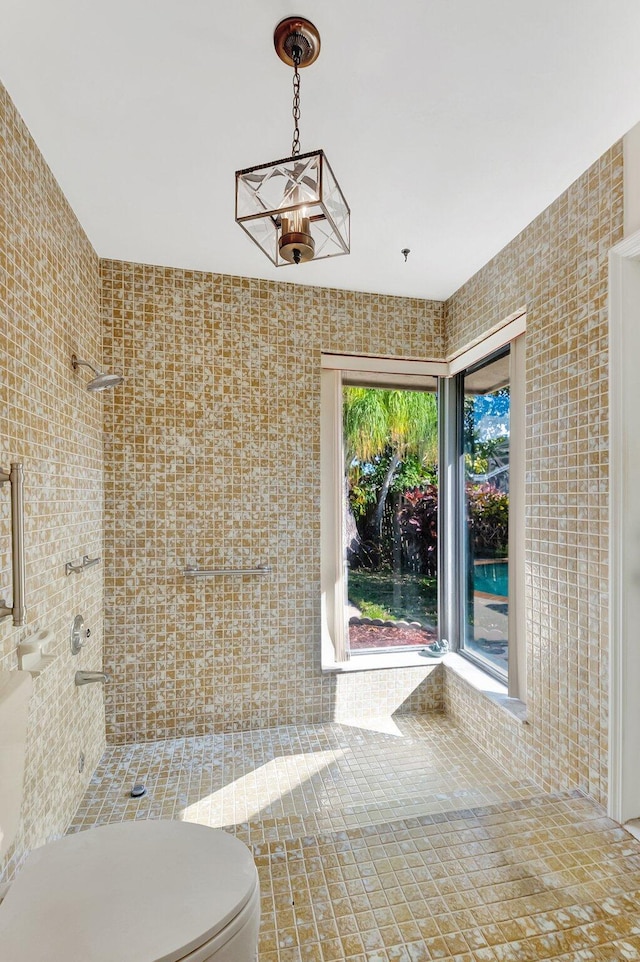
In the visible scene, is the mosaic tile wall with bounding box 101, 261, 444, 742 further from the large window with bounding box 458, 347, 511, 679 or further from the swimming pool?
the swimming pool

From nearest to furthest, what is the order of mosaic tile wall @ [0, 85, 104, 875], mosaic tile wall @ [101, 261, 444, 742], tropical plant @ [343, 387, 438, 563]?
mosaic tile wall @ [0, 85, 104, 875]
mosaic tile wall @ [101, 261, 444, 742]
tropical plant @ [343, 387, 438, 563]

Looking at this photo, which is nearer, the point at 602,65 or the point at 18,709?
the point at 18,709

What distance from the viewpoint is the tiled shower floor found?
1225 millimetres

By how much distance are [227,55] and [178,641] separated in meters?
2.48

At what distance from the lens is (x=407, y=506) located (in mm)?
3162

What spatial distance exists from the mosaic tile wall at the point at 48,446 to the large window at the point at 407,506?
1310 millimetres

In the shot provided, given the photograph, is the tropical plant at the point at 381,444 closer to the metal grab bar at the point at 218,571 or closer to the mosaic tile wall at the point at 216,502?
the mosaic tile wall at the point at 216,502

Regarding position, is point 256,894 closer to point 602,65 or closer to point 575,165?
point 602,65

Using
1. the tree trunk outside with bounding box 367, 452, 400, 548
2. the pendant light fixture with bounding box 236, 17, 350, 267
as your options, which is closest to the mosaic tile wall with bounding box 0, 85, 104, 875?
the pendant light fixture with bounding box 236, 17, 350, 267

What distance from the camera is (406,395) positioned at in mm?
3168

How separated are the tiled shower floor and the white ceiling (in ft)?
7.53

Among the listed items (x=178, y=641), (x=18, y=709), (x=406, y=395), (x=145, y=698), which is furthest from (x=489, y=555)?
(x=18, y=709)

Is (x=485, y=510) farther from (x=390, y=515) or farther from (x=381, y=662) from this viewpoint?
(x=381, y=662)

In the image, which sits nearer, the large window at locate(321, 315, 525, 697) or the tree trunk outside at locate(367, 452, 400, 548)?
the large window at locate(321, 315, 525, 697)
